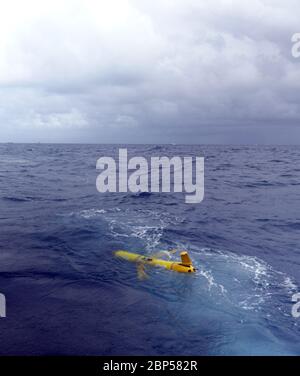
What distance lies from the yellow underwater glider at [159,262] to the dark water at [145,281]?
50cm

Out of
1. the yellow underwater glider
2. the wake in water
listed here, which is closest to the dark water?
the wake in water

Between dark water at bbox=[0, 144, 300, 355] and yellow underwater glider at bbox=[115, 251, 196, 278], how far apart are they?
0.50 metres

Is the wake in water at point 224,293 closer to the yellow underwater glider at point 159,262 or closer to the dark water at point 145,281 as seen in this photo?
the dark water at point 145,281

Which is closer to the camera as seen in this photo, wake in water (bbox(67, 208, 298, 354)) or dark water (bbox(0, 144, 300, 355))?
dark water (bbox(0, 144, 300, 355))

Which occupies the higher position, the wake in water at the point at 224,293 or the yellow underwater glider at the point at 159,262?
the yellow underwater glider at the point at 159,262

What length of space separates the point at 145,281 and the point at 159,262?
2.28 metres

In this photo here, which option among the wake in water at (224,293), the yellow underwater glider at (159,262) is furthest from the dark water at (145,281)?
the yellow underwater glider at (159,262)

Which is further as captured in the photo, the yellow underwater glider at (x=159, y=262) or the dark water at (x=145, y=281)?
the yellow underwater glider at (x=159, y=262)

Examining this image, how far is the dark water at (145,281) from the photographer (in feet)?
54.1

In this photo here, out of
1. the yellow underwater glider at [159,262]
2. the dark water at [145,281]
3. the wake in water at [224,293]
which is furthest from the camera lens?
the yellow underwater glider at [159,262]

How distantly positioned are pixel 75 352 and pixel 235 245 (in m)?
18.4

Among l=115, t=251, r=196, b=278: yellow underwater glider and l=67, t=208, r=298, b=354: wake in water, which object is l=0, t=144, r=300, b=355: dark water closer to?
l=67, t=208, r=298, b=354: wake in water

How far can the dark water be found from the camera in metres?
16.5
